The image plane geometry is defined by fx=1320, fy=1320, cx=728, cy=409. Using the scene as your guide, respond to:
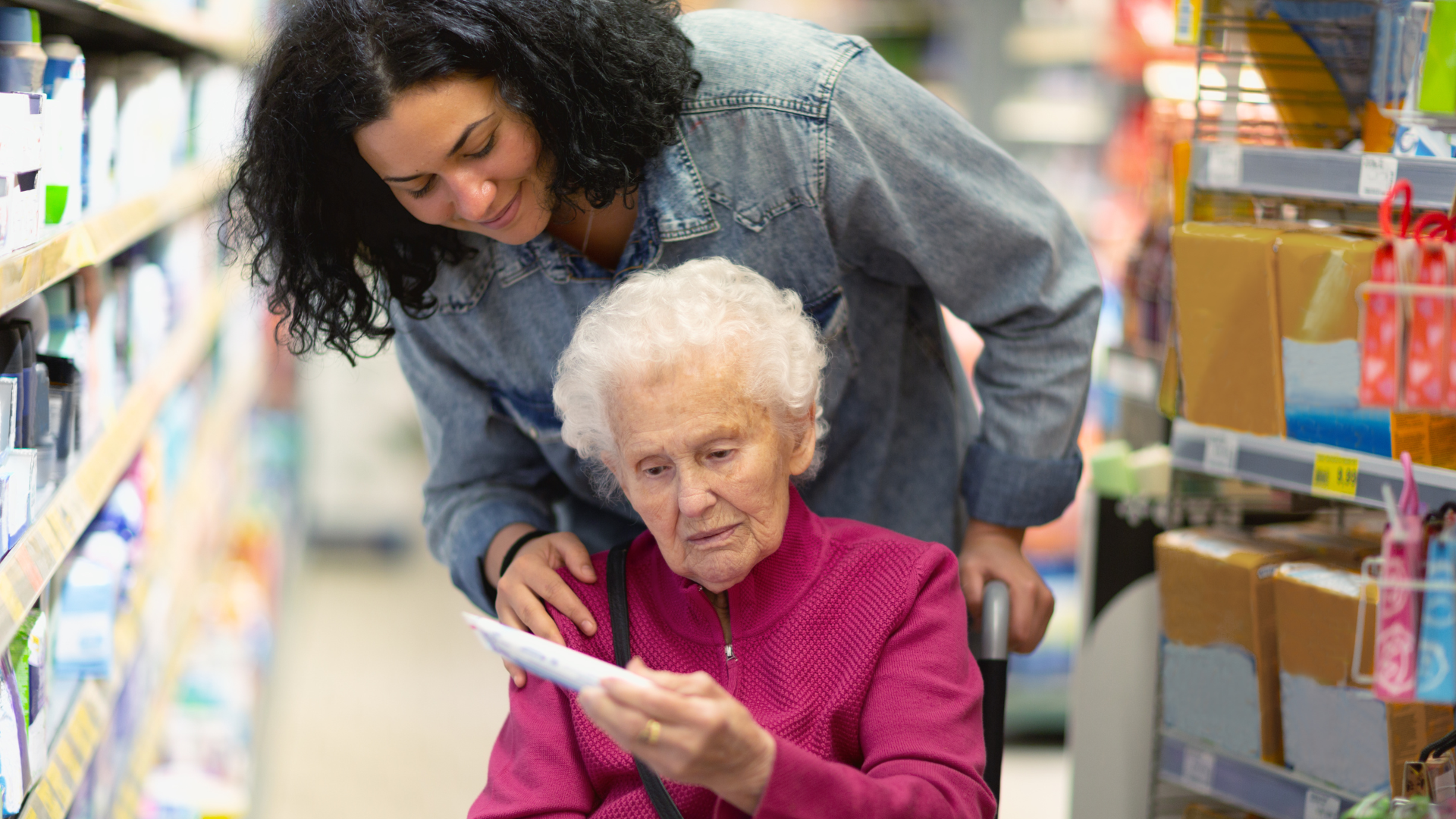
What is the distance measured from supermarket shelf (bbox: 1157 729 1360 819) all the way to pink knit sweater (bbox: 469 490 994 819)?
70 cm

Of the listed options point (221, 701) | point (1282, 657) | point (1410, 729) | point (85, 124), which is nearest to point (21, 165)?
point (85, 124)

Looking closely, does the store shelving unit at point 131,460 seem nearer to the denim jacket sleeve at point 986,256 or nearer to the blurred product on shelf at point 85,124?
the blurred product on shelf at point 85,124

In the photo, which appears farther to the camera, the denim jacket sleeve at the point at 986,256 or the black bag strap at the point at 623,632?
the denim jacket sleeve at the point at 986,256

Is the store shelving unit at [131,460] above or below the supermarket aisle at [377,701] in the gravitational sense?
Result: above

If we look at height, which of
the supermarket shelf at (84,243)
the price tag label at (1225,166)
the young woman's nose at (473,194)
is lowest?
the supermarket shelf at (84,243)

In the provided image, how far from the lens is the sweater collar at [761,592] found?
1.60 m

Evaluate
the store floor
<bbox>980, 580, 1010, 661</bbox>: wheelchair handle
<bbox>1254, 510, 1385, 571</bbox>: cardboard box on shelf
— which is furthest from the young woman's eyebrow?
the store floor

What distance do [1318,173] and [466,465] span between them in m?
1.35

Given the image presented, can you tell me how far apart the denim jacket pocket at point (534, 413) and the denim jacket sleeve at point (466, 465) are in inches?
1.8

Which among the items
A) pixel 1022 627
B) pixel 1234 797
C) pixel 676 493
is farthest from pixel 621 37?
pixel 1234 797

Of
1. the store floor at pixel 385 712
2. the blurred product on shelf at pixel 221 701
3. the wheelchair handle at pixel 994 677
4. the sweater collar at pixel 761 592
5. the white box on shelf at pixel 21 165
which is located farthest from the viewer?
the store floor at pixel 385 712

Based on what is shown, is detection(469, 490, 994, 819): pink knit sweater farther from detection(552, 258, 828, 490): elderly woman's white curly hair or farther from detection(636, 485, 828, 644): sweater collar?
detection(552, 258, 828, 490): elderly woman's white curly hair

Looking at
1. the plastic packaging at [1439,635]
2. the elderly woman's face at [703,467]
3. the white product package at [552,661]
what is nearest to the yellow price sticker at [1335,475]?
the plastic packaging at [1439,635]

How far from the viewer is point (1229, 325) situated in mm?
1915
